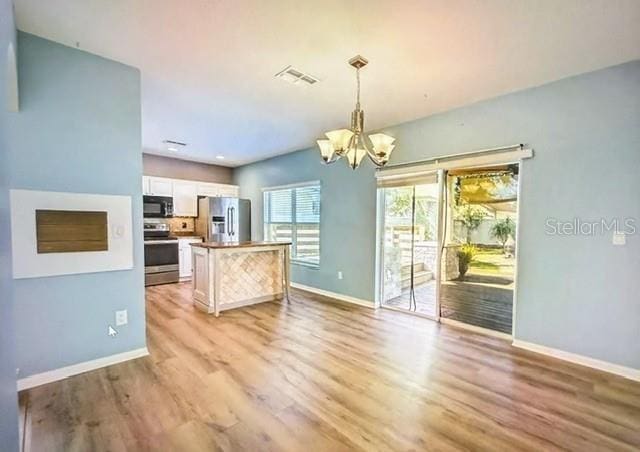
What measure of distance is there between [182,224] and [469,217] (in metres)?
5.88

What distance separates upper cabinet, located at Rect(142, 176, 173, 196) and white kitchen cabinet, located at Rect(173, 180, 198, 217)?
0.10 m

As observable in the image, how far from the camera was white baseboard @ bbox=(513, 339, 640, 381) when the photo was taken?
255 centimetres

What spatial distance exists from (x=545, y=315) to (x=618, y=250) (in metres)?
0.86

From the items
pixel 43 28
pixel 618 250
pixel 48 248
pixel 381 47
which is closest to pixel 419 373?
pixel 618 250

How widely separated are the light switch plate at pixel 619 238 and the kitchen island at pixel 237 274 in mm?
3819

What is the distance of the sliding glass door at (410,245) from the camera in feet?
13.2

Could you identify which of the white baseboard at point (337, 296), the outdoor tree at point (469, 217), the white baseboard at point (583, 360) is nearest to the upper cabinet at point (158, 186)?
the white baseboard at point (337, 296)

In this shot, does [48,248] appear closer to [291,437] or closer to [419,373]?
[291,437]

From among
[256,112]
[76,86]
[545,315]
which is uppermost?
A: [256,112]

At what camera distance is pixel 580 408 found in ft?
6.95

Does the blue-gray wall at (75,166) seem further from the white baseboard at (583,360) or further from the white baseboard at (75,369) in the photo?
the white baseboard at (583,360)

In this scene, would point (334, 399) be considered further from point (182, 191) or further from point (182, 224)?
point (182, 224)

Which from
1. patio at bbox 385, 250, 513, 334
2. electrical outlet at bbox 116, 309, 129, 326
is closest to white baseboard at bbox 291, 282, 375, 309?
patio at bbox 385, 250, 513, 334

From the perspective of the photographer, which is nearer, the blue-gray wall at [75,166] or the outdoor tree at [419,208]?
the blue-gray wall at [75,166]
